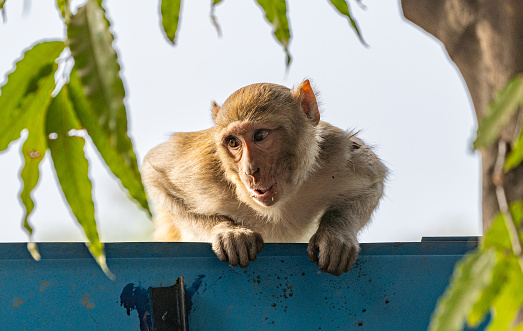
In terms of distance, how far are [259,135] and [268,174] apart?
30cm

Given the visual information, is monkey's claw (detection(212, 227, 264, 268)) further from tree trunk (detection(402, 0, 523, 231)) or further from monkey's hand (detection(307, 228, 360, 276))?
tree trunk (detection(402, 0, 523, 231))

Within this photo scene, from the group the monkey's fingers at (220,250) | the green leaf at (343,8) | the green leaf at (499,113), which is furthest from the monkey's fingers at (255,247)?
the green leaf at (499,113)

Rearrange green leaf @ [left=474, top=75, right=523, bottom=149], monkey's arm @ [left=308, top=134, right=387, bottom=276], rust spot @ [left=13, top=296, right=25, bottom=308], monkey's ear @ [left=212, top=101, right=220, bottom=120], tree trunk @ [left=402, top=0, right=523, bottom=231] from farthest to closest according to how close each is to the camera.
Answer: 1. monkey's ear @ [left=212, top=101, right=220, bottom=120]
2. monkey's arm @ [left=308, top=134, right=387, bottom=276]
3. rust spot @ [left=13, top=296, right=25, bottom=308]
4. tree trunk @ [left=402, top=0, right=523, bottom=231]
5. green leaf @ [left=474, top=75, right=523, bottom=149]

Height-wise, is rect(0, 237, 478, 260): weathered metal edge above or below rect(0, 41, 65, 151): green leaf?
below

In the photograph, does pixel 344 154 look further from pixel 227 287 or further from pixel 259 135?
pixel 227 287

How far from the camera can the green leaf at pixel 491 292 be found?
749mm

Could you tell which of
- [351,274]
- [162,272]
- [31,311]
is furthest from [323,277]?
[31,311]

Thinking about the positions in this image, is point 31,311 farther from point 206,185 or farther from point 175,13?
point 175,13

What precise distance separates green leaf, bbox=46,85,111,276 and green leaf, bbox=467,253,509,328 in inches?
21.7

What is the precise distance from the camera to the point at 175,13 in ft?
3.44

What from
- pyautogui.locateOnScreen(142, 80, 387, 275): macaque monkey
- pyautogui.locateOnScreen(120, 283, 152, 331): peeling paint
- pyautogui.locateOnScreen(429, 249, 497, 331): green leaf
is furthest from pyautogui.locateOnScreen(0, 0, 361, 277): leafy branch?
pyautogui.locateOnScreen(142, 80, 387, 275): macaque monkey

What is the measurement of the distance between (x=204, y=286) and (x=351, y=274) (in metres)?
0.73

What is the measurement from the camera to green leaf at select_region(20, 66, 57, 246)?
3.39 feet

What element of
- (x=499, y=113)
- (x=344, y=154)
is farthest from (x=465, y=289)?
(x=344, y=154)
